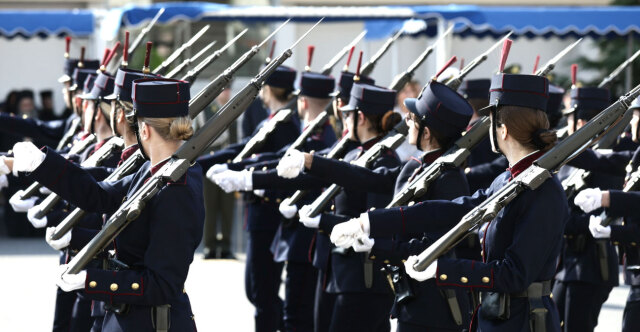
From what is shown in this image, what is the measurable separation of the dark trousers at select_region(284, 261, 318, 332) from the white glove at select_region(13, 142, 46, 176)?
9.46ft

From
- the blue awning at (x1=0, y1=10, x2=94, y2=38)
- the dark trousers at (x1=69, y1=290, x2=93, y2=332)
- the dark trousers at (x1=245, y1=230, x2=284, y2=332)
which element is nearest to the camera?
the dark trousers at (x1=69, y1=290, x2=93, y2=332)

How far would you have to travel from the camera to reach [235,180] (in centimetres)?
591

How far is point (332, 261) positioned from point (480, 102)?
2396mm

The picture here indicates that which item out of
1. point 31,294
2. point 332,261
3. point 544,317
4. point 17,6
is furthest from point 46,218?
point 17,6

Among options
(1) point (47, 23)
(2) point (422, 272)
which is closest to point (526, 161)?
(2) point (422, 272)

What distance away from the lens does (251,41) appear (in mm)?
16078

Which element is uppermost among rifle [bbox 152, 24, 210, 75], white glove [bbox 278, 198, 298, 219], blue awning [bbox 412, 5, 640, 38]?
blue awning [bbox 412, 5, 640, 38]

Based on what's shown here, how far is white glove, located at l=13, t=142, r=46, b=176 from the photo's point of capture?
3.96 meters

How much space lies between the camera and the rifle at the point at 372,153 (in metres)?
5.37

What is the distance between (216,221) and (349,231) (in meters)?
6.87

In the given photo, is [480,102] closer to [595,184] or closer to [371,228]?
[595,184]

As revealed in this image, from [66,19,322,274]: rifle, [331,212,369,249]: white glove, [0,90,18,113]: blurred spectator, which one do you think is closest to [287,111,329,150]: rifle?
[331,212,369,249]: white glove

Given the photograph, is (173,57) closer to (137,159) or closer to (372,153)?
(372,153)

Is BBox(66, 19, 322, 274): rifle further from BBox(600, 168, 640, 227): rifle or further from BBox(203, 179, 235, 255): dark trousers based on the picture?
BBox(203, 179, 235, 255): dark trousers
